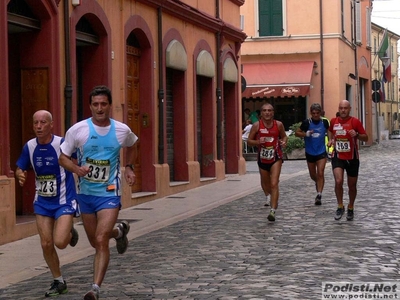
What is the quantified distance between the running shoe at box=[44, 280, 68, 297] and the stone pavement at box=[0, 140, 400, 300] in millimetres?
89

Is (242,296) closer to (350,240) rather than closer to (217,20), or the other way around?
(350,240)

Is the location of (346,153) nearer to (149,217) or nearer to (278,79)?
(149,217)

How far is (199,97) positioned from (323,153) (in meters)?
7.22

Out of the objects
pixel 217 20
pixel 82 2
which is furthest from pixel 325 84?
pixel 82 2

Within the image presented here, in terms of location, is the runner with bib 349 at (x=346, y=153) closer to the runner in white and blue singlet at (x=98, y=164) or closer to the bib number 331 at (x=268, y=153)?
the bib number 331 at (x=268, y=153)

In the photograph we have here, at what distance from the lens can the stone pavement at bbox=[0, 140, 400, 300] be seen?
28.1 feet

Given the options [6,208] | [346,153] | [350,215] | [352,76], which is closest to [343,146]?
[346,153]

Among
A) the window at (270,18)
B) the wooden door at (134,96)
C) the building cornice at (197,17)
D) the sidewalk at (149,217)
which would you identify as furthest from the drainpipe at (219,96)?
the window at (270,18)

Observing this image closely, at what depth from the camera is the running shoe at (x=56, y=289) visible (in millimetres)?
8539

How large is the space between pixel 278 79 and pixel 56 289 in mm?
33514

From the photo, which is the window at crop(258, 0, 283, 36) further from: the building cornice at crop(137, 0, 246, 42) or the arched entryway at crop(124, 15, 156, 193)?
the arched entryway at crop(124, 15, 156, 193)

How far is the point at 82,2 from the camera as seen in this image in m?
15.7

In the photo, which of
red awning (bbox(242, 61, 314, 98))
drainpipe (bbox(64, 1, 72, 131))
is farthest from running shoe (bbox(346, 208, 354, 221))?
red awning (bbox(242, 61, 314, 98))

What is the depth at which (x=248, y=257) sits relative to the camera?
34.4ft
